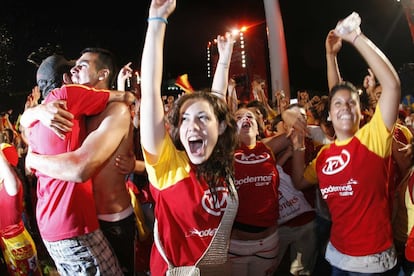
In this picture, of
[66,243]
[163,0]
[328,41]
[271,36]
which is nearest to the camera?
[163,0]

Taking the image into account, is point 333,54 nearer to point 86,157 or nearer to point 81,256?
point 86,157

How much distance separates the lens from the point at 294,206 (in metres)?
3.76

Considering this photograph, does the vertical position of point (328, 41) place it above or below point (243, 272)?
above

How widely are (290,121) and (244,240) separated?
1.07 m

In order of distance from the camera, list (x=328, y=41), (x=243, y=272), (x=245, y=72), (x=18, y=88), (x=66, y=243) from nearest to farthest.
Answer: (x=66, y=243)
(x=243, y=272)
(x=328, y=41)
(x=245, y=72)
(x=18, y=88)

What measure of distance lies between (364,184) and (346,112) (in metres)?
0.53

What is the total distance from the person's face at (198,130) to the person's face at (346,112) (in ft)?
3.29

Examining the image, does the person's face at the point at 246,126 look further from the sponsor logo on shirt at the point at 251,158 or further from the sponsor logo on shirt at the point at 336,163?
the sponsor logo on shirt at the point at 336,163

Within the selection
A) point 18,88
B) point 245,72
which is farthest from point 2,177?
point 18,88

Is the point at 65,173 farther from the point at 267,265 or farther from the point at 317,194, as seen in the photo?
the point at 317,194

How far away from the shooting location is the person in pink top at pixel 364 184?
2.53 m

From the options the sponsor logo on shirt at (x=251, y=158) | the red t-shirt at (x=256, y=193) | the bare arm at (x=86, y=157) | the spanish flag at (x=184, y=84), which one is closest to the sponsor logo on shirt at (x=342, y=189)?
the red t-shirt at (x=256, y=193)

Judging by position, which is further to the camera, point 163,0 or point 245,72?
point 245,72

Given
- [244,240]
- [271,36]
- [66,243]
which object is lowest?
Result: [244,240]
